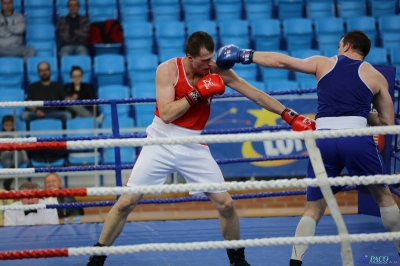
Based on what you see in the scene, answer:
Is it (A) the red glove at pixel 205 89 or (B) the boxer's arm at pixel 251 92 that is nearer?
(A) the red glove at pixel 205 89

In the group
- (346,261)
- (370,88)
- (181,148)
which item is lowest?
(346,261)

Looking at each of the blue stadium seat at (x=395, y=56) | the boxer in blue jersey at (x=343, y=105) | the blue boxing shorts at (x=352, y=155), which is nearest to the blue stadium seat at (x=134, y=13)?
the blue stadium seat at (x=395, y=56)

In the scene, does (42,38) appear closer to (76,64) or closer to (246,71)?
(76,64)

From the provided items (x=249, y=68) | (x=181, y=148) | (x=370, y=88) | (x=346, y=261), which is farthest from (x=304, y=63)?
(x=249, y=68)

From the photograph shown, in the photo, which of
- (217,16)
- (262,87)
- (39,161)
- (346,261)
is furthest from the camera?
→ (217,16)

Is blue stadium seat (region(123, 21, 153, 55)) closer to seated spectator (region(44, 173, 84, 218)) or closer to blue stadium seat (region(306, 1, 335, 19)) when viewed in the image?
blue stadium seat (region(306, 1, 335, 19))

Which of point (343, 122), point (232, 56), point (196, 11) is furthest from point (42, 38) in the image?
point (343, 122)

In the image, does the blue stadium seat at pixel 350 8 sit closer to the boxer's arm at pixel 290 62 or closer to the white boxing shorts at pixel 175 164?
the boxer's arm at pixel 290 62

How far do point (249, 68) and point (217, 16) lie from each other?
1.23 m

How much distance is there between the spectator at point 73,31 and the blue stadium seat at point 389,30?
13.7 feet

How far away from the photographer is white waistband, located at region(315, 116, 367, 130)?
3996 mm

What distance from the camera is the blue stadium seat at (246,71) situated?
29.6ft

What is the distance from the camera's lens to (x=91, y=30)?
9266 mm

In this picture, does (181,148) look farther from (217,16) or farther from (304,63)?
(217,16)
